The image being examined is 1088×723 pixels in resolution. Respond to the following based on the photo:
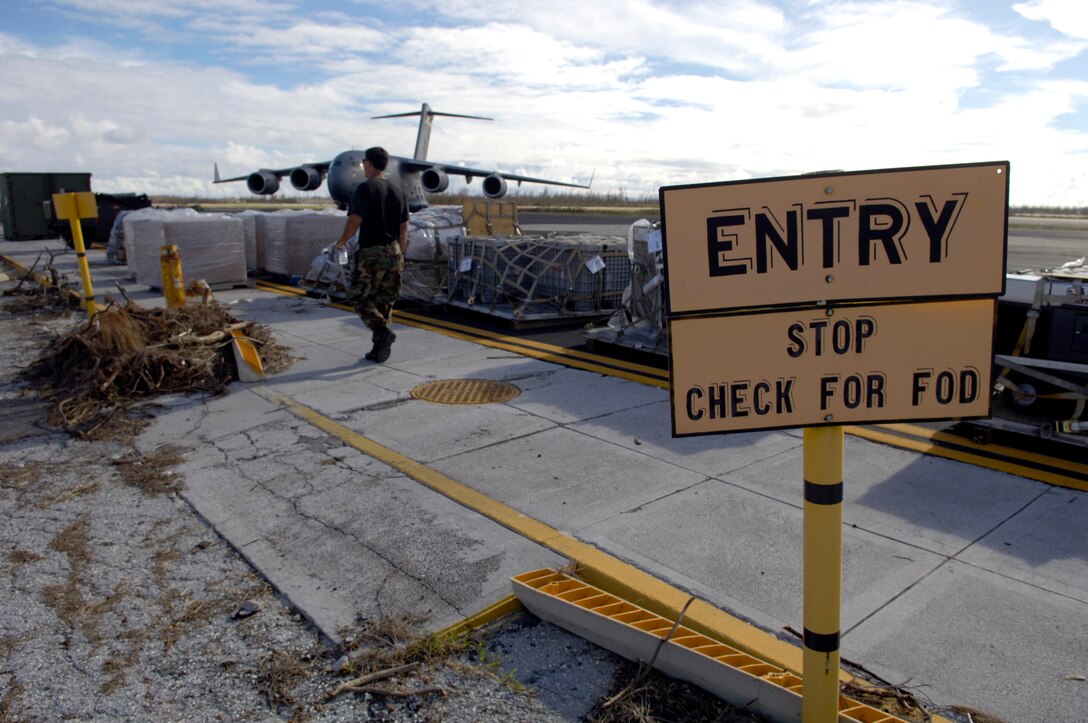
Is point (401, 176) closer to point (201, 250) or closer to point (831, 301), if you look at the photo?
point (201, 250)

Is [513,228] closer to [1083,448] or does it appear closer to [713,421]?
[1083,448]

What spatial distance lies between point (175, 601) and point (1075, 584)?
4.10 metres

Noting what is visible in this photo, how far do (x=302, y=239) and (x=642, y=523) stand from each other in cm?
1303

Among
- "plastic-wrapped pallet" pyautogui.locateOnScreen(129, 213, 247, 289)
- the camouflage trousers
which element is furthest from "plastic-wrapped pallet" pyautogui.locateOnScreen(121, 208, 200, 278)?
the camouflage trousers

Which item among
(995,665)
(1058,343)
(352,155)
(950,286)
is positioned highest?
(352,155)

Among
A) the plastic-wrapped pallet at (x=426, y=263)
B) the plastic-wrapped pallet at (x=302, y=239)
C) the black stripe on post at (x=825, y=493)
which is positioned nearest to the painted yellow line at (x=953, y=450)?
the black stripe on post at (x=825, y=493)

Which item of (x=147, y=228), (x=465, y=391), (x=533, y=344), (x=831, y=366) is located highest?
(x=147, y=228)

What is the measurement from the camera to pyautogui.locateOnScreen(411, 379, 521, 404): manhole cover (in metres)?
6.82

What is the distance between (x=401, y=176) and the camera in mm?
27078

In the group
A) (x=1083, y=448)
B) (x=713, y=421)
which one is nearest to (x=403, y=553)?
(x=713, y=421)

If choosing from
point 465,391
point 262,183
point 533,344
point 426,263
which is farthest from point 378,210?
point 262,183

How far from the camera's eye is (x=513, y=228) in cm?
1419

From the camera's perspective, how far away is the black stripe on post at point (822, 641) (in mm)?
2346

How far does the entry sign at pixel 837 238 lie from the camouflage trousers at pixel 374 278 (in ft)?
20.3
